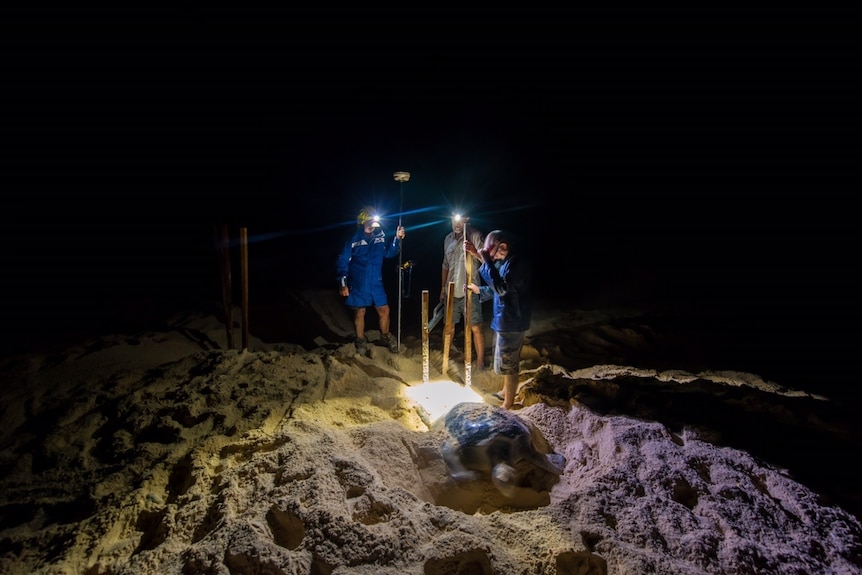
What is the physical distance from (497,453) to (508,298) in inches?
63.0

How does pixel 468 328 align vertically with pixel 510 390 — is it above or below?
above

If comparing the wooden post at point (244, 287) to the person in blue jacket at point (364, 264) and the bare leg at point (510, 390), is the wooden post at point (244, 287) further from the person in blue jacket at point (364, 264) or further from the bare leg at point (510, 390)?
the bare leg at point (510, 390)

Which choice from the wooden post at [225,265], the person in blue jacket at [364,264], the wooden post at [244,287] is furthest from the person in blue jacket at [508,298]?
the wooden post at [225,265]

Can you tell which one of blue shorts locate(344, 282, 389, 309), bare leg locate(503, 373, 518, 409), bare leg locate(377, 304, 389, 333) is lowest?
bare leg locate(503, 373, 518, 409)

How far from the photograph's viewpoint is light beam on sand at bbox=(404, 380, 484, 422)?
360cm

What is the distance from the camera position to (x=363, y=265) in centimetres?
537

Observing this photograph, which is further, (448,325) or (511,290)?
(448,325)

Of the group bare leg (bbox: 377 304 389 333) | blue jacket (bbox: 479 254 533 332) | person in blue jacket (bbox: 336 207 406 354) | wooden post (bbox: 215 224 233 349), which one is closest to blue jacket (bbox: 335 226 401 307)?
person in blue jacket (bbox: 336 207 406 354)

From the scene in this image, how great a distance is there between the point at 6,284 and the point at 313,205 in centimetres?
870

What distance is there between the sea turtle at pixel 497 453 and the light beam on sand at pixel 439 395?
69cm

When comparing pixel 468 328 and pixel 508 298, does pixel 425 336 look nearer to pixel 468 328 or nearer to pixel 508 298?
pixel 468 328

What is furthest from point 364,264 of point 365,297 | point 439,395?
point 439,395

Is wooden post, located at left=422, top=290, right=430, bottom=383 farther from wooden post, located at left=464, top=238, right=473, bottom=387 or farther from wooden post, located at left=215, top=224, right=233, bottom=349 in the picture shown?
wooden post, located at left=215, top=224, right=233, bottom=349

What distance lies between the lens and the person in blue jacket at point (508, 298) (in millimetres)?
3617
